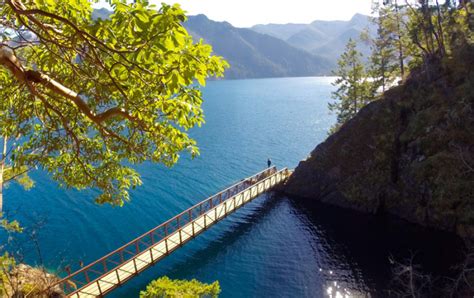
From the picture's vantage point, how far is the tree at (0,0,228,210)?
4.34 metres

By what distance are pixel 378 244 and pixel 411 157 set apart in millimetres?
10722

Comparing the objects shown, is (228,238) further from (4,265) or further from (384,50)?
(384,50)

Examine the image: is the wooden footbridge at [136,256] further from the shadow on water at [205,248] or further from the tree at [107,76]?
the tree at [107,76]

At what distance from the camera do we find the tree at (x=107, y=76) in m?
4.34

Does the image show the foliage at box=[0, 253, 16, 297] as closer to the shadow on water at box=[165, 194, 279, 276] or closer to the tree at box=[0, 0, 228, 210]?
the tree at box=[0, 0, 228, 210]

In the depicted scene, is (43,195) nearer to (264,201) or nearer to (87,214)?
(87,214)

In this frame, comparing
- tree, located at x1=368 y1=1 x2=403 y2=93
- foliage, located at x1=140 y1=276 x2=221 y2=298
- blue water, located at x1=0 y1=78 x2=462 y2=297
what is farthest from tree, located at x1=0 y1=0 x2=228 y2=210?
tree, located at x1=368 y1=1 x2=403 y2=93

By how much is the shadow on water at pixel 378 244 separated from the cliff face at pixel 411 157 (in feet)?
4.79

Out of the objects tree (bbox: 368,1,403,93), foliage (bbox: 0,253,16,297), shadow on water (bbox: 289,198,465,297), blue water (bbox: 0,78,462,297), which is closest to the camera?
foliage (bbox: 0,253,16,297)

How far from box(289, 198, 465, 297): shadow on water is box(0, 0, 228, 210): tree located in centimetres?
1990

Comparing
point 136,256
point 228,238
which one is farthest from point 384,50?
point 136,256

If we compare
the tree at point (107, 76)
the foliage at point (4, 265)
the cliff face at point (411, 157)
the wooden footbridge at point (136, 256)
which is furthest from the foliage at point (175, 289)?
the cliff face at point (411, 157)

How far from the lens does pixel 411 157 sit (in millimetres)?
33062

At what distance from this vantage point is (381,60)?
49250 mm
